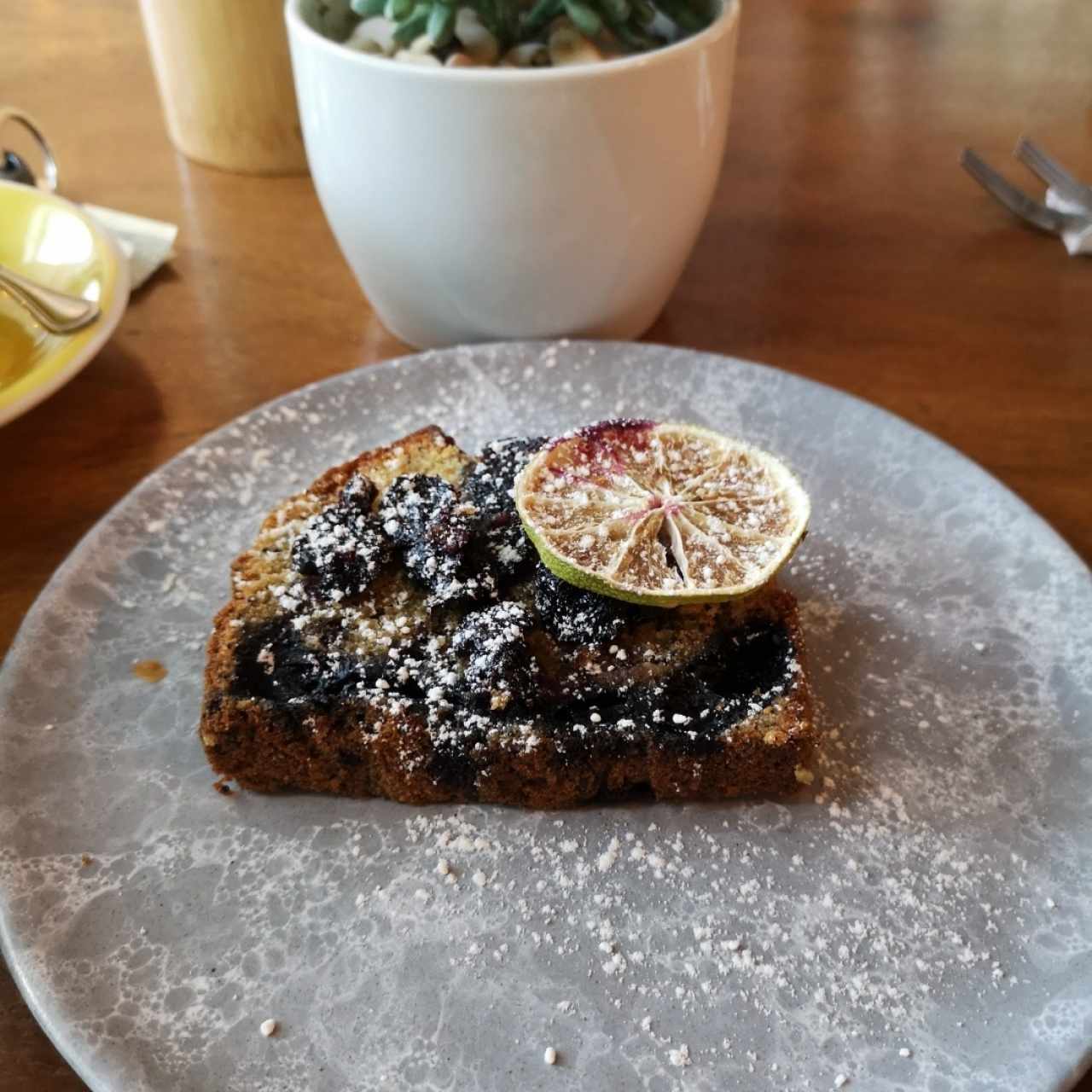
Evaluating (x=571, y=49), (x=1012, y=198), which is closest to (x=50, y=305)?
(x=571, y=49)

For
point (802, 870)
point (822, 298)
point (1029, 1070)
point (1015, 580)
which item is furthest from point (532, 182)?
point (1029, 1070)

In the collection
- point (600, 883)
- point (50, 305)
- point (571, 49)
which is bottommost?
point (600, 883)

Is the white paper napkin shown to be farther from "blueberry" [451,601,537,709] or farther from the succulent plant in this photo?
"blueberry" [451,601,537,709]

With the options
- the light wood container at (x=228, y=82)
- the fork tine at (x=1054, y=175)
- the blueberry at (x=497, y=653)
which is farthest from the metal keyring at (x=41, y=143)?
the fork tine at (x=1054, y=175)

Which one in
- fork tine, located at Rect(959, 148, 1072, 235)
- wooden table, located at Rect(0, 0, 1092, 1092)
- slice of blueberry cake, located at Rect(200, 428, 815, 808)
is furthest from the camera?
fork tine, located at Rect(959, 148, 1072, 235)

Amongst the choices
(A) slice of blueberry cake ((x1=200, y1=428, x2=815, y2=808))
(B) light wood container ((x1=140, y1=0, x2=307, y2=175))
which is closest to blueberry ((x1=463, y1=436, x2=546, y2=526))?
(A) slice of blueberry cake ((x1=200, y1=428, x2=815, y2=808))

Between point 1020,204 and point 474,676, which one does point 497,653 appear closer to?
point 474,676
